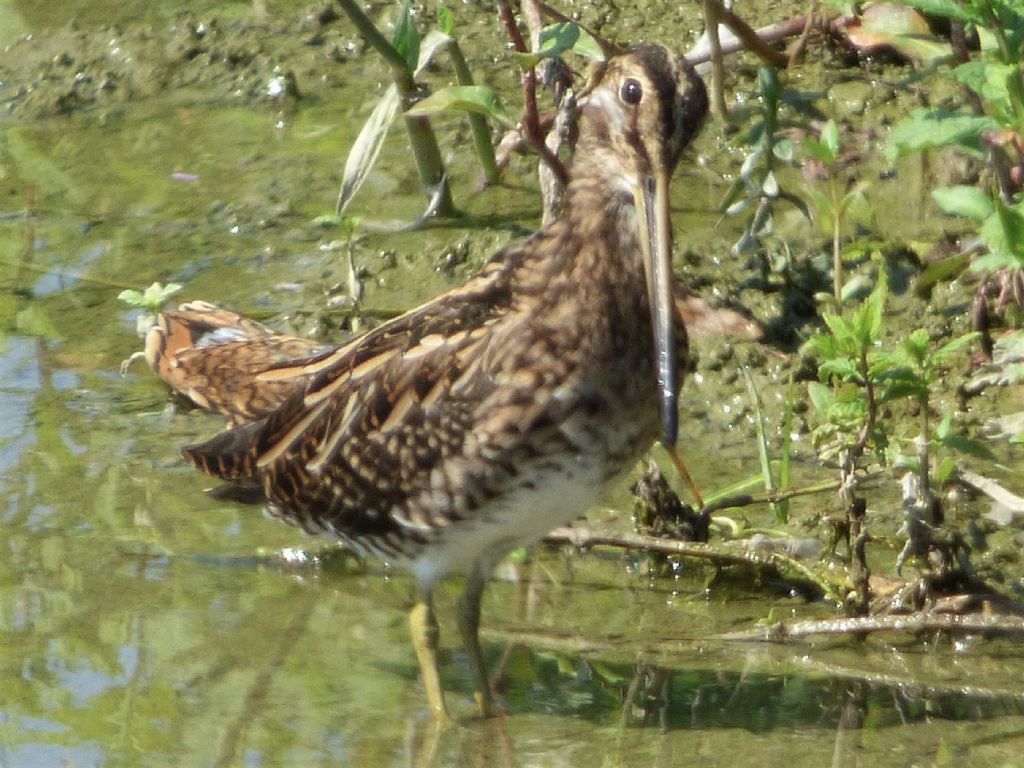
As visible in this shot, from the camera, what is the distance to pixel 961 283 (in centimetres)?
496

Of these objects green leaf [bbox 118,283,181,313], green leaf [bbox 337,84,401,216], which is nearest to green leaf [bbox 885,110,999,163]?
green leaf [bbox 337,84,401,216]

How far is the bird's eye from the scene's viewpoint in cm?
337

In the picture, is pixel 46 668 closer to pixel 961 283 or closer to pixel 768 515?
pixel 768 515

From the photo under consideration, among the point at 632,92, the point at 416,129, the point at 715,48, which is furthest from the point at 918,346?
the point at 416,129

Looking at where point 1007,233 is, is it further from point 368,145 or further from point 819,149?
point 368,145

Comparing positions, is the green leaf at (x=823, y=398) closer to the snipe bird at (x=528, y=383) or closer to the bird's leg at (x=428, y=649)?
the snipe bird at (x=528, y=383)

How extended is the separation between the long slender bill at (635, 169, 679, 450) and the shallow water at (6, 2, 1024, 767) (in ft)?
1.98

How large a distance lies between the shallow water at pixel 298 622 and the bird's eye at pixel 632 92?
1.23 meters

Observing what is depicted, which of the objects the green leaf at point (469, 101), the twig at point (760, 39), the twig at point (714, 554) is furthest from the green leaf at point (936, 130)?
the twig at point (760, 39)

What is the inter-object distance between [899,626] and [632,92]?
1.24m

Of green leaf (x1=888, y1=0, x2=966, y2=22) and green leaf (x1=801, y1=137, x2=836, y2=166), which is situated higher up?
green leaf (x1=888, y1=0, x2=966, y2=22)

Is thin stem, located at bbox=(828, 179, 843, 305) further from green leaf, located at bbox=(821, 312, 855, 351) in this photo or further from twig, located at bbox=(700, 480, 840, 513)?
green leaf, located at bbox=(821, 312, 855, 351)

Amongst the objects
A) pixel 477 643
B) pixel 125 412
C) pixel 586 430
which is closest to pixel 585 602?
pixel 477 643

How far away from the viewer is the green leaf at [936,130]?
11.2 feet
